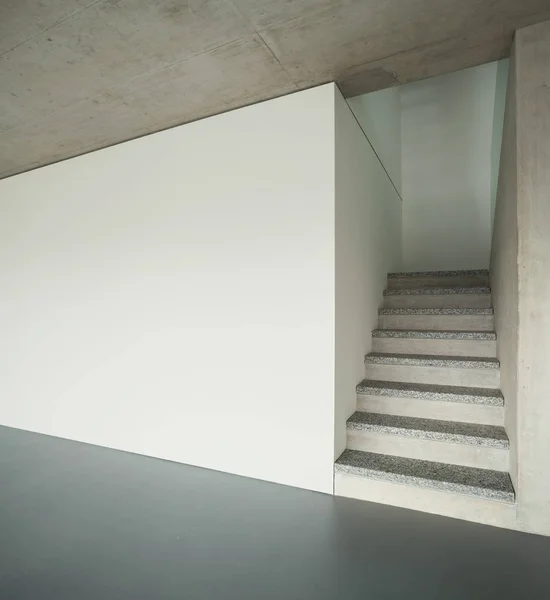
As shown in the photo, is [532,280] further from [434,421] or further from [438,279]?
[438,279]

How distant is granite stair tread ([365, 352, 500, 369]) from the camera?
2428mm

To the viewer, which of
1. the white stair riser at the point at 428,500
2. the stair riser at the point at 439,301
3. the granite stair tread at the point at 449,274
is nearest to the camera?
the white stair riser at the point at 428,500

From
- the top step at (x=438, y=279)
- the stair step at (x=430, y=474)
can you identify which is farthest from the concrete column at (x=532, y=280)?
the top step at (x=438, y=279)

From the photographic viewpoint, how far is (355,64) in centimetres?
203

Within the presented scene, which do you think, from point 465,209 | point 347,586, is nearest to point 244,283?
point 347,586

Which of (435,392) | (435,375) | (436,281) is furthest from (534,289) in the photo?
(436,281)

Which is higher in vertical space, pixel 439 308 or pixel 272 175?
pixel 272 175

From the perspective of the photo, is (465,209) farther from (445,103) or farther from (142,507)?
(142,507)

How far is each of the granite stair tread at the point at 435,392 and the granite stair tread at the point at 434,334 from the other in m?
0.44

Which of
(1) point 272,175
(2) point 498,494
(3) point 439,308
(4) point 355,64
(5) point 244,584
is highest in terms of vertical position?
(4) point 355,64

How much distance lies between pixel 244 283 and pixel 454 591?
6.06ft

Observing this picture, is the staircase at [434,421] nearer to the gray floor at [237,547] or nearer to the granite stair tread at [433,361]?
the granite stair tread at [433,361]

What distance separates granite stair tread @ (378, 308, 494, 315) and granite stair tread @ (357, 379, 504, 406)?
2.56ft

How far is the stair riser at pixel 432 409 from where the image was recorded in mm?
2205
